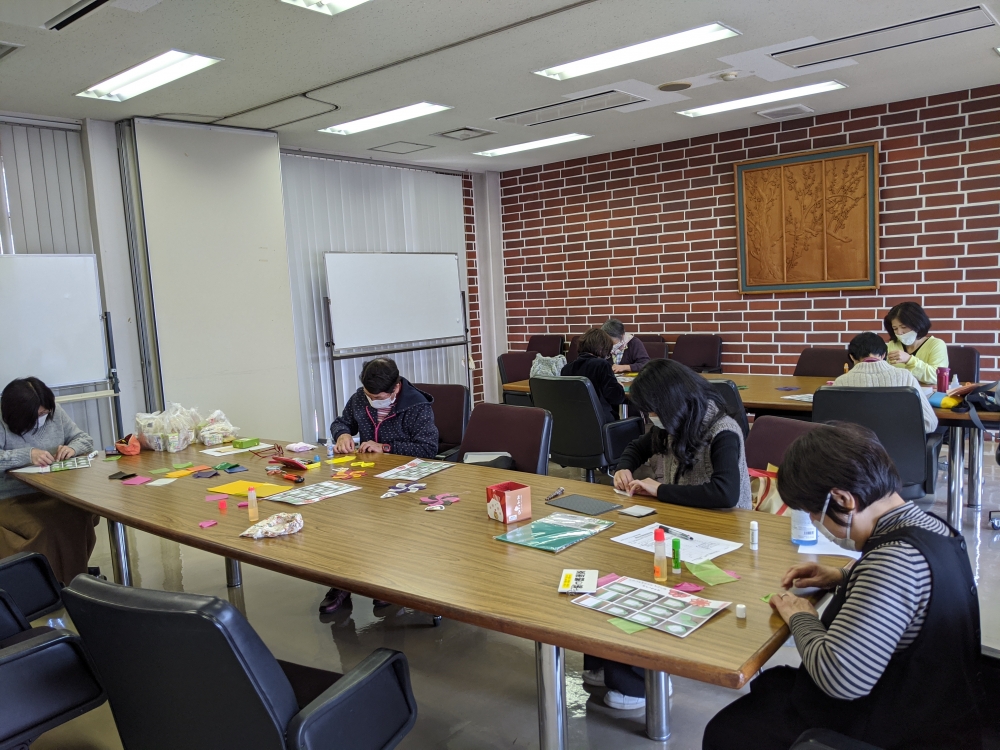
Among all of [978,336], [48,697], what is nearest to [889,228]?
[978,336]

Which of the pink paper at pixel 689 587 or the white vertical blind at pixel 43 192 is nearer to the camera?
the pink paper at pixel 689 587

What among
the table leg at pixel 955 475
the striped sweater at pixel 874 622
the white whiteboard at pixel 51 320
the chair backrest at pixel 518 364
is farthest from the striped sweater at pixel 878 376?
the white whiteboard at pixel 51 320

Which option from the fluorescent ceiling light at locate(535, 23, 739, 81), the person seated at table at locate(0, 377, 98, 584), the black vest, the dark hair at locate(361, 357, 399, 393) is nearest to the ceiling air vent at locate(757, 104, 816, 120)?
the fluorescent ceiling light at locate(535, 23, 739, 81)

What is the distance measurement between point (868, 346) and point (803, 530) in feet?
6.85

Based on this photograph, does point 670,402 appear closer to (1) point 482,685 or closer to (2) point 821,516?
(2) point 821,516

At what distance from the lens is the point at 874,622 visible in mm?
1356

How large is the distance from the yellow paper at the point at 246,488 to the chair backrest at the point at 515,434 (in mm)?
855

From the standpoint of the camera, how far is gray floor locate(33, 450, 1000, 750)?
2.37 meters

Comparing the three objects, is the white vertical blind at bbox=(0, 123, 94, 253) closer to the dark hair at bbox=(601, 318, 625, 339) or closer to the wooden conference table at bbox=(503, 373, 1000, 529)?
the dark hair at bbox=(601, 318, 625, 339)

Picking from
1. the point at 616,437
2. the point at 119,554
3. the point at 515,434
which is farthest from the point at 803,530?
the point at 119,554

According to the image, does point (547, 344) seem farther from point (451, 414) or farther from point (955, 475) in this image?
point (955, 475)

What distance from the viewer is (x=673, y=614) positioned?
1.60 metres

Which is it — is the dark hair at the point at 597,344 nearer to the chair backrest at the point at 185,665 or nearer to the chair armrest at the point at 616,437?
the chair armrest at the point at 616,437

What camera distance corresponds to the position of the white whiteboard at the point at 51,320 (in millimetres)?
4656
